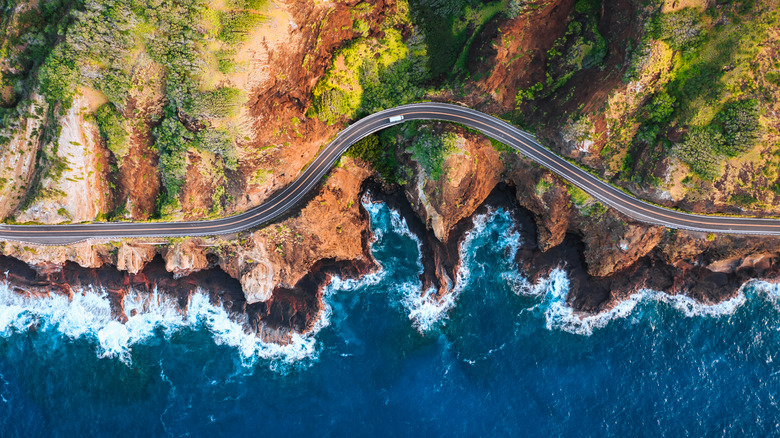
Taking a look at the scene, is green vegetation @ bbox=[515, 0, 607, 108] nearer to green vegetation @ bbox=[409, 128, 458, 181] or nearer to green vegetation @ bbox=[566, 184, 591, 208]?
green vegetation @ bbox=[409, 128, 458, 181]

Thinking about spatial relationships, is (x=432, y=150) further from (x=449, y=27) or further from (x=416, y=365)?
(x=416, y=365)

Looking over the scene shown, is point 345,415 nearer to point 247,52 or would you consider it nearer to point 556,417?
point 556,417

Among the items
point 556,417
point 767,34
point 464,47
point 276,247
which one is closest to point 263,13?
point 464,47

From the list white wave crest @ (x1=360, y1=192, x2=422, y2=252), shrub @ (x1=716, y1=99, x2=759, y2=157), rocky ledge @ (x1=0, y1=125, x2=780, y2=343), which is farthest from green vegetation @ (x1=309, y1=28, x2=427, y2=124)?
shrub @ (x1=716, y1=99, x2=759, y2=157)

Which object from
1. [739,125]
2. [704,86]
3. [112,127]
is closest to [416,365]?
[739,125]

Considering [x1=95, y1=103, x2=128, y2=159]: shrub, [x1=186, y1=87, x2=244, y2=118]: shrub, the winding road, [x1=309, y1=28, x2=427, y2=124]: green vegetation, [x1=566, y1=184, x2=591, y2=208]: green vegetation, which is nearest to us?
[x1=186, y1=87, x2=244, y2=118]: shrub

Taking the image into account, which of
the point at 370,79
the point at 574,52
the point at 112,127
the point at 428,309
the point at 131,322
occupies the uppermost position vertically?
the point at 370,79
